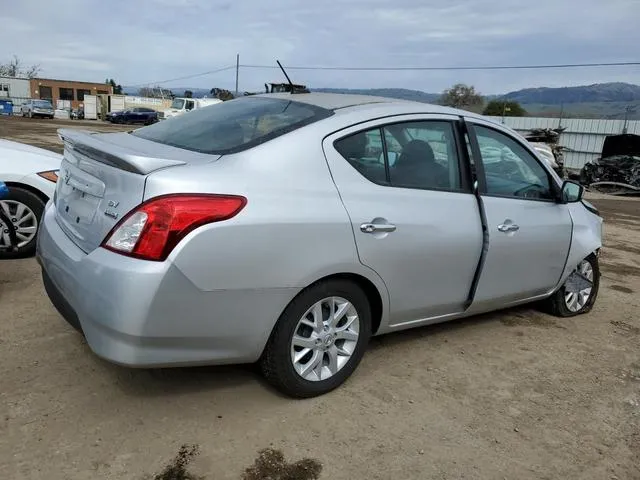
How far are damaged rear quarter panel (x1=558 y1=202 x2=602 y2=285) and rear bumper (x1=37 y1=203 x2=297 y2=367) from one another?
263 cm

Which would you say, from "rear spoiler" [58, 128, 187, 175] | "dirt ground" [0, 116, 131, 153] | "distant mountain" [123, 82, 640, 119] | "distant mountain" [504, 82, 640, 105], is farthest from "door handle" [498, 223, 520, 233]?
"distant mountain" [504, 82, 640, 105]

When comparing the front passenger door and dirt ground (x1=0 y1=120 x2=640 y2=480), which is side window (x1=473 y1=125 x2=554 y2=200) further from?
dirt ground (x1=0 y1=120 x2=640 y2=480)

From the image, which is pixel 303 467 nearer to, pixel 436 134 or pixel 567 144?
pixel 436 134

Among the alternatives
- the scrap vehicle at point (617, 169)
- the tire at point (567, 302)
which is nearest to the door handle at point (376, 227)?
the tire at point (567, 302)

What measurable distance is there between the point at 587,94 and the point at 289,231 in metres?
39.5

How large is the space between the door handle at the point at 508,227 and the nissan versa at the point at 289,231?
10mm

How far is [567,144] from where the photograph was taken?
26.4 meters

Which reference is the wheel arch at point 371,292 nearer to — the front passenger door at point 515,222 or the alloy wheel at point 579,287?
the front passenger door at point 515,222

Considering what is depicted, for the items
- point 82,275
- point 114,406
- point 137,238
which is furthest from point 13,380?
point 137,238

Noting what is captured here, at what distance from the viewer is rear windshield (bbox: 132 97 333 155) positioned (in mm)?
3035

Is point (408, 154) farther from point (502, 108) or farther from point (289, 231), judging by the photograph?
point (502, 108)

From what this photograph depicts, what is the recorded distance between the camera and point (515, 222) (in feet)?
12.6

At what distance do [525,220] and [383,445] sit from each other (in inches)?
76.4

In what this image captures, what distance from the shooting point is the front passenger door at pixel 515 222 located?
12.3ft
